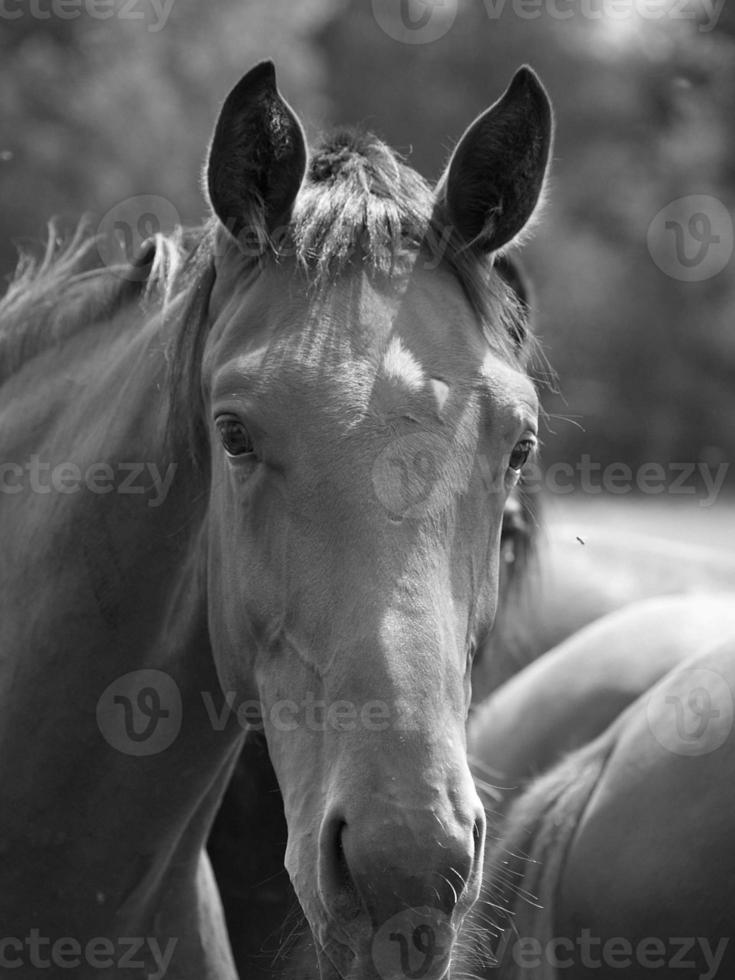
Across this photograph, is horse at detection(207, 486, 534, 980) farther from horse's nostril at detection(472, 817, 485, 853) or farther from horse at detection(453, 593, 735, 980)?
horse's nostril at detection(472, 817, 485, 853)

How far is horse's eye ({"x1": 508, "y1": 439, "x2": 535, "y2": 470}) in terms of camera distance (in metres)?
2.29

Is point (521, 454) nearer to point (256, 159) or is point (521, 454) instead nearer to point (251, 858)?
point (256, 159)

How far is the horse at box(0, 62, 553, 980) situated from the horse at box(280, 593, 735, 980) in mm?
529

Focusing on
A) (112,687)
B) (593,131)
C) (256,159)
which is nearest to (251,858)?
(112,687)

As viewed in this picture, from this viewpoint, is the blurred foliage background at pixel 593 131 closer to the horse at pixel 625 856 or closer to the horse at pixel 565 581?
the horse at pixel 565 581

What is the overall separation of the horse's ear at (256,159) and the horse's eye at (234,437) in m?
0.40

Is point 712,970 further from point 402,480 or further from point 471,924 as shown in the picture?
point 402,480

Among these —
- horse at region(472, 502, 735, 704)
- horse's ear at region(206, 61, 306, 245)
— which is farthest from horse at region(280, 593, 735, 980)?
horse's ear at region(206, 61, 306, 245)

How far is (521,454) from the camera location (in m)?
2.31

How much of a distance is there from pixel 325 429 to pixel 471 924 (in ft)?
3.59

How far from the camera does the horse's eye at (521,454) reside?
90.1 inches

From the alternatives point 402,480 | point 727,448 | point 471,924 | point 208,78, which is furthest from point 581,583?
point 727,448

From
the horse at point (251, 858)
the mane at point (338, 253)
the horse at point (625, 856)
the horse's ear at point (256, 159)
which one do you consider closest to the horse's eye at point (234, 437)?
the mane at point (338, 253)

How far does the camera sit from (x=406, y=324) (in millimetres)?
2219
